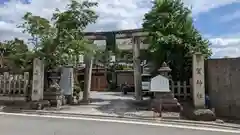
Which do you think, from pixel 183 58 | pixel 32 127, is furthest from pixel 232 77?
pixel 32 127

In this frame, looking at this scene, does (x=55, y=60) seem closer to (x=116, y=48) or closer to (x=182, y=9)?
(x=116, y=48)

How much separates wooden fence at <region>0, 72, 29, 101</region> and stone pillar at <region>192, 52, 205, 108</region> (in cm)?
750

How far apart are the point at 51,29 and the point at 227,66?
8.14 meters

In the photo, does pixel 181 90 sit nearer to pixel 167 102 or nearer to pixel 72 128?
pixel 167 102

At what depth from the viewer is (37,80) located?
10.9 metres

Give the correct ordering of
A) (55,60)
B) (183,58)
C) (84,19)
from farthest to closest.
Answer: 1. (84,19)
2. (55,60)
3. (183,58)

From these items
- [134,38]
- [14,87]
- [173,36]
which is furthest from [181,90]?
[14,87]

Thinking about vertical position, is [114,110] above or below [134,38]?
below

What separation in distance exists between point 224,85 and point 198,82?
1081 millimetres

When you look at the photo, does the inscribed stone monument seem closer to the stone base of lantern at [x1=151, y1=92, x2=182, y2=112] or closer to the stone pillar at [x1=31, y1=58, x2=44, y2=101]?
the stone pillar at [x1=31, y1=58, x2=44, y2=101]

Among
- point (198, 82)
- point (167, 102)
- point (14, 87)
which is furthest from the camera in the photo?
point (14, 87)

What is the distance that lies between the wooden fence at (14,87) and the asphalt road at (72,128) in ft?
21.0

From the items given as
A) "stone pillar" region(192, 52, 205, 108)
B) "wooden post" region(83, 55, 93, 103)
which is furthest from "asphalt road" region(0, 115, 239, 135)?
"wooden post" region(83, 55, 93, 103)

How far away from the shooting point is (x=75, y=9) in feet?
40.9
